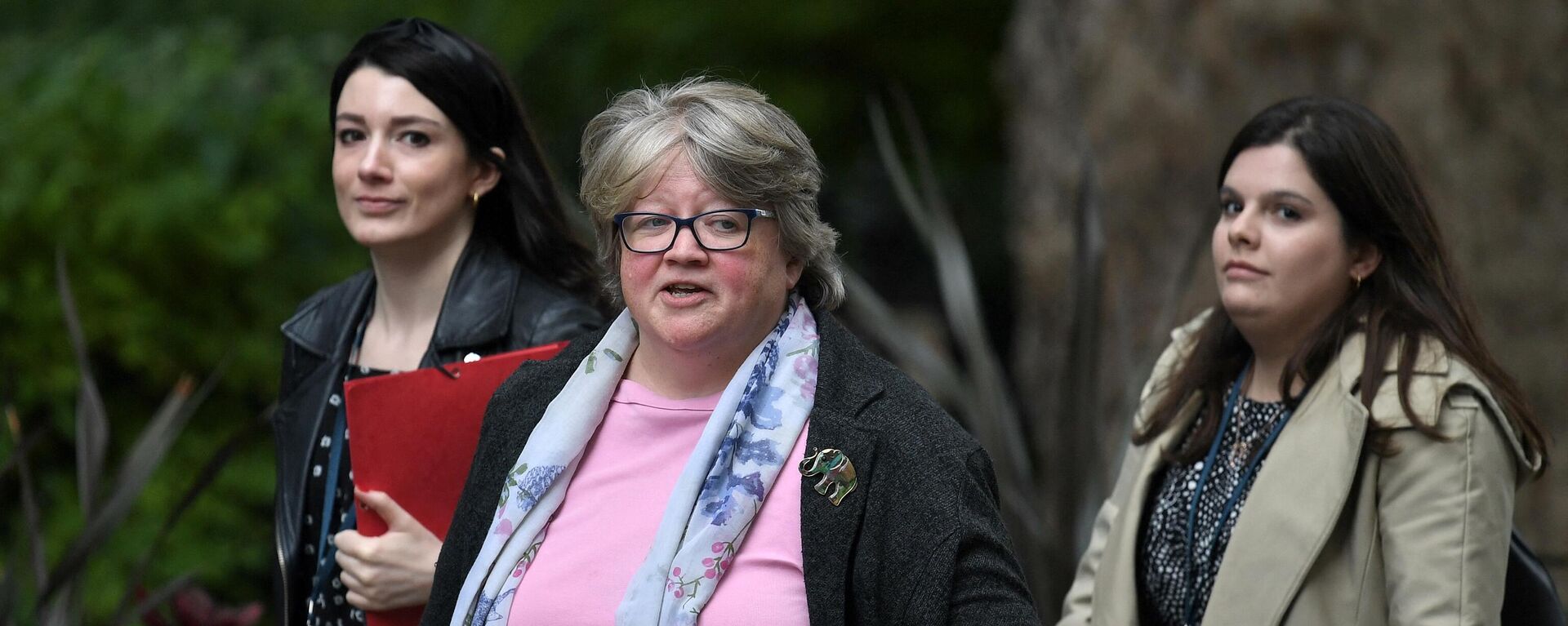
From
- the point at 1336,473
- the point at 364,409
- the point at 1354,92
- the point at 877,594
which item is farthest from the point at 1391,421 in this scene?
the point at 1354,92

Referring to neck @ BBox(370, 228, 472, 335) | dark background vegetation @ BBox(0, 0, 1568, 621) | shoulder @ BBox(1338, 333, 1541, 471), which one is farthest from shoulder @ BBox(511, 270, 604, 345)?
dark background vegetation @ BBox(0, 0, 1568, 621)

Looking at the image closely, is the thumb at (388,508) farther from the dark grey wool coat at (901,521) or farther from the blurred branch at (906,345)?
the blurred branch at (906,345)

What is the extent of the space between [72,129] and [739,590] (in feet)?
12.1

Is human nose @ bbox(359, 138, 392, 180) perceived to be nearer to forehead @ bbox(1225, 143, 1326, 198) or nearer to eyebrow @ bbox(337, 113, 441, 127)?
eyebrow @ bbox(337, 113, 441, 127)

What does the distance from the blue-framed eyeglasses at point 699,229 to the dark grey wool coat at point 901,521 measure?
23 centimetres

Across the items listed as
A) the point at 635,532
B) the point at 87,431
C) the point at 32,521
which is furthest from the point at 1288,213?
the point at 32,521

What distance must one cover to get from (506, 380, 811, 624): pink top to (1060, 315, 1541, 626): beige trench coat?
0.89m

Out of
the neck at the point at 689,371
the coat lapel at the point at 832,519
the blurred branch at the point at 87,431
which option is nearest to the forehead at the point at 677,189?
the neck at the point at 689,371

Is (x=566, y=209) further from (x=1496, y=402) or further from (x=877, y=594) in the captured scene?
(x=1496, y=402)

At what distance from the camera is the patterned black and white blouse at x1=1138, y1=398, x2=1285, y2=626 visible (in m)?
2.69

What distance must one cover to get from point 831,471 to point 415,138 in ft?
3.90

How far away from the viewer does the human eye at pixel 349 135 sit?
286 centimetres

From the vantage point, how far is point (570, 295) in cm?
298

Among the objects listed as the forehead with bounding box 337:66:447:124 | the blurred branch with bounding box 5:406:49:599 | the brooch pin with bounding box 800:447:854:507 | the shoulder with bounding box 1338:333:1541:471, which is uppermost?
the forehead with bounding box 337:66:447:124
